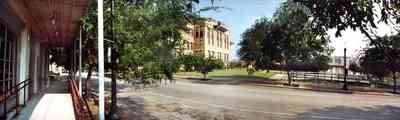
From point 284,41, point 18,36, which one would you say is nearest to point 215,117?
point 18,36

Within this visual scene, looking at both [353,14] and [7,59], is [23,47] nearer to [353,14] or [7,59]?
[7,59]

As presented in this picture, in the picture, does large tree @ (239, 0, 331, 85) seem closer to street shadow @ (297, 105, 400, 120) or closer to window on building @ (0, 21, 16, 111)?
street shadow @ (297, 105, 400, 120)

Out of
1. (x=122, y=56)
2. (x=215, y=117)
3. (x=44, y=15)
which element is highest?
(x=44, y=15)

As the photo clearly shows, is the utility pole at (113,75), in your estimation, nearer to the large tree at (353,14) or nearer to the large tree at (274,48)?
the large tree at (353,14)

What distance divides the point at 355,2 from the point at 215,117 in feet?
26.0

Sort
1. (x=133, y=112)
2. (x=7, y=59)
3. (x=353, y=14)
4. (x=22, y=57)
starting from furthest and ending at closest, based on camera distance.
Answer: (x=133, y=112) → (x=22, y=57) → (x=7, y=59) → (x=353, y=14)

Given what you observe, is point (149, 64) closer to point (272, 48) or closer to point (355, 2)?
point (355, 2)

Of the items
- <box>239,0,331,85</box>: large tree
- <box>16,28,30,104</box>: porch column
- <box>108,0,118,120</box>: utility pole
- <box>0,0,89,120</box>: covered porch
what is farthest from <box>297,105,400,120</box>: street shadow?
<box>239,0,331,85</box>: large tree

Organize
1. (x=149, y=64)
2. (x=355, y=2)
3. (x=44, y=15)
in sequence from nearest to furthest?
1. (x=355, y=2)
2. (x=44, y=15)
3. (x=149, y=64)

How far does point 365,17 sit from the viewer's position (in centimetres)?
540

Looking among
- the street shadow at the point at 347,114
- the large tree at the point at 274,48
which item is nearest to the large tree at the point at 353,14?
the street shadow at the point at 347,114

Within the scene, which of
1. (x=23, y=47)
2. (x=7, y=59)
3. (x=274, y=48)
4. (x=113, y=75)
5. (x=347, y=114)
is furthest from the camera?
(x=274, y=48)

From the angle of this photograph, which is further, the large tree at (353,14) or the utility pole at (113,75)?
the utility pole at (113,75)

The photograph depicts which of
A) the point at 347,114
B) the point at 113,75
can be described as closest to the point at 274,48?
the point at 347,114
